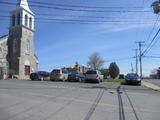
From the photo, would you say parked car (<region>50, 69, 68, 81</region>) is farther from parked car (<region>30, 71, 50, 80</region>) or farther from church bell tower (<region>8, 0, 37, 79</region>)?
church bell tower (<region>8, 0, 37, 79</region>)

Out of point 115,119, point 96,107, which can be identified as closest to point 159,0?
point 96,107

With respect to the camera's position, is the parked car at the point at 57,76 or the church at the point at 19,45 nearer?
the parked car at the point at 57,76

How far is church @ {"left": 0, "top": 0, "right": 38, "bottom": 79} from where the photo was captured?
184 feet

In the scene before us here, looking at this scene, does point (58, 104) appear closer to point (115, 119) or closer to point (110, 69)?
point (115, 119)

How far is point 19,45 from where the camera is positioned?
187 feet

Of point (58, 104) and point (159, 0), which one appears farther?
point (159, 0)

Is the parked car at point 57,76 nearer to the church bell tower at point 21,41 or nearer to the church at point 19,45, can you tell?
the church at point 19,45

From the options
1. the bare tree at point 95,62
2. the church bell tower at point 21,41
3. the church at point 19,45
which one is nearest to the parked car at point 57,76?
the church at point 19,45

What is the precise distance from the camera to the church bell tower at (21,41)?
185 ft

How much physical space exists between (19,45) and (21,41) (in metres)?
0.76

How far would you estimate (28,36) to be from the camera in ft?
195

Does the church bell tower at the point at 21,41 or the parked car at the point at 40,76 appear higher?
the church bell tower at the point at 21,41

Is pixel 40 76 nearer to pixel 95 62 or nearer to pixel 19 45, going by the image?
pixel 19 45

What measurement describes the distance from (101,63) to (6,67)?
205 ft
